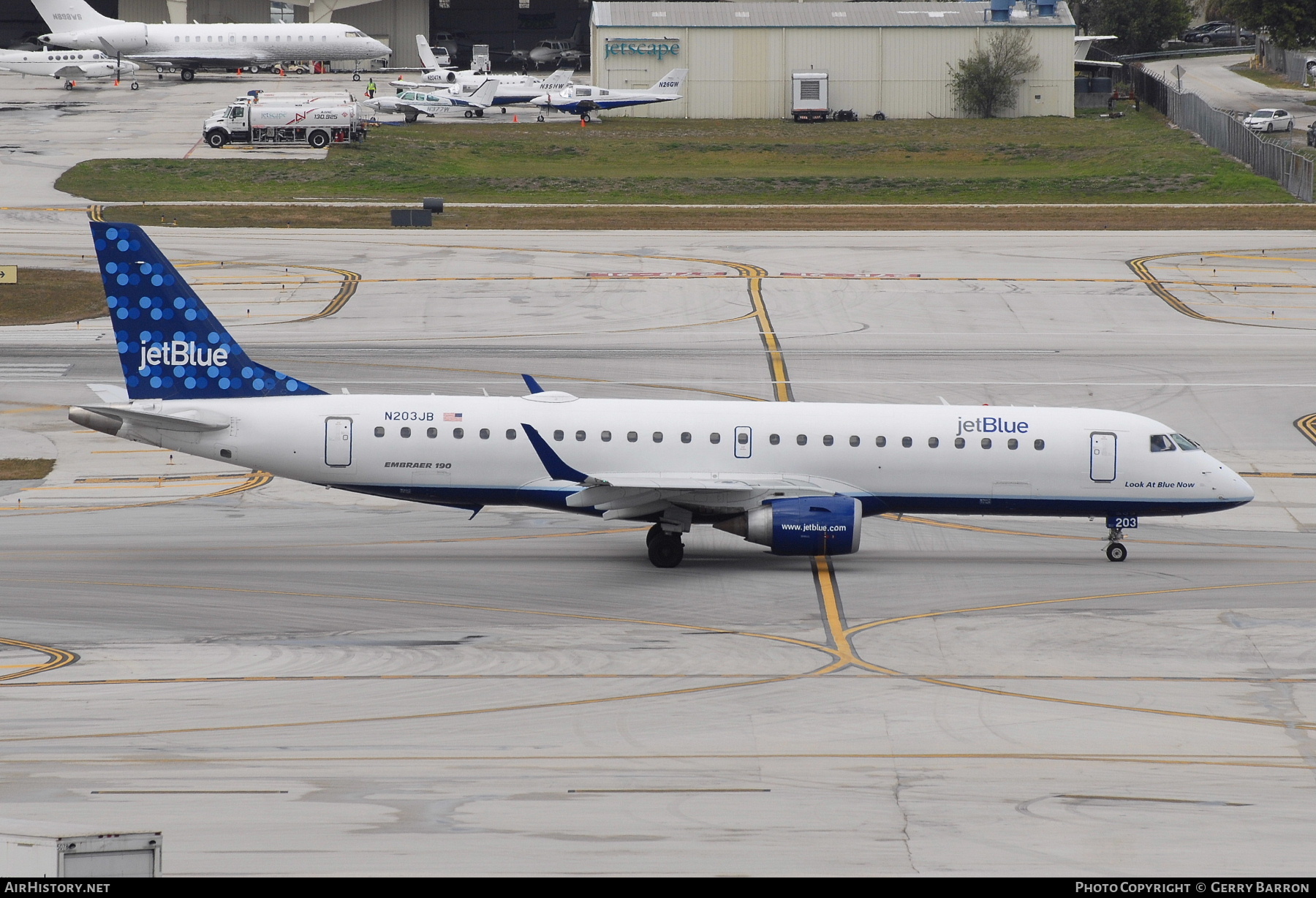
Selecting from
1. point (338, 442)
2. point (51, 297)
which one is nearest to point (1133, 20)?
point (51, 297)

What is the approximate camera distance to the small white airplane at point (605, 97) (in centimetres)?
11925

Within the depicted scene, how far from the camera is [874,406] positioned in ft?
113

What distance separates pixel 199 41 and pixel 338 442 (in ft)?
376

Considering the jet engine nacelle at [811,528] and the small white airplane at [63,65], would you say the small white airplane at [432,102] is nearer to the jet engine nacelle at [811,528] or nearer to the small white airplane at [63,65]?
the small white airplane at [63,65]

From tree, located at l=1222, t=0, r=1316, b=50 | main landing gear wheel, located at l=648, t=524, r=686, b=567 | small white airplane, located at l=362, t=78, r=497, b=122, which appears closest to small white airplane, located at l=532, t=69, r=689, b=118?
small white airplane, located at l=362, t=78, r=497, b=122

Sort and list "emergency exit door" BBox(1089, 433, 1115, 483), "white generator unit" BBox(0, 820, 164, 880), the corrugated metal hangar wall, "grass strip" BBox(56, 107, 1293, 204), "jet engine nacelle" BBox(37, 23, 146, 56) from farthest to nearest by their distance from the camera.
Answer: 1. the corrugated metal hangar wall
2. "jet engine nacelle" BBox(37, 23, 146, 56)
3. "grass strip" BBox(56, 107, 1293, 204)
4. "emergency exit door" BBox(1089, 433, 1115, 483)
5. "white generator unit" BBox(0, 820, 164, 880)

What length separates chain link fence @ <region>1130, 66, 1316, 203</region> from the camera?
280ft

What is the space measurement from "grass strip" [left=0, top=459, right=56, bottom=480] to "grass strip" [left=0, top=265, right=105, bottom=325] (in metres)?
18.4

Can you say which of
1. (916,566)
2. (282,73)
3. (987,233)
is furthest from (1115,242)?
(282,73)

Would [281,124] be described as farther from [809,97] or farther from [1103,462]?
[1103,462]

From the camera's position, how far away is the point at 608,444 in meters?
33.2

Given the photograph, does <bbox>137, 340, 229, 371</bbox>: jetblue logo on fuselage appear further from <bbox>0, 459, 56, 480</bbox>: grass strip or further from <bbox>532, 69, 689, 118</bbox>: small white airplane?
<bbox>532, 69, 689, 118</bbox>: small white airplane

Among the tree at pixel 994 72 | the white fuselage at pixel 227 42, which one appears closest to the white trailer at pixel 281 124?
the white fuselage at pixel 227 42
